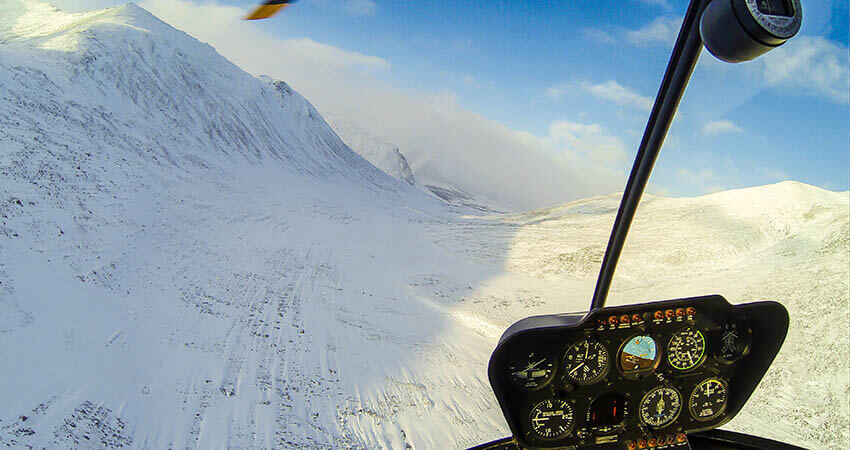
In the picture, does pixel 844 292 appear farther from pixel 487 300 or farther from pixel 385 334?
pixel 385 334

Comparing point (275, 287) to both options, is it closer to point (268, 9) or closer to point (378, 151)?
point (268, 9)

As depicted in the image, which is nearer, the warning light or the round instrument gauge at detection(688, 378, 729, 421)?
the warning light

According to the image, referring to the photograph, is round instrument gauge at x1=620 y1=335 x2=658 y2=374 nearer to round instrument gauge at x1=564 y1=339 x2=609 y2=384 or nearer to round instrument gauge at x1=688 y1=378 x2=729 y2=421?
round instrument gauge at x1=564 y1=339 x2=609 y2=384

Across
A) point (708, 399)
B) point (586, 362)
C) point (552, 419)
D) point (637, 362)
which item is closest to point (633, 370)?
point (637, 362)

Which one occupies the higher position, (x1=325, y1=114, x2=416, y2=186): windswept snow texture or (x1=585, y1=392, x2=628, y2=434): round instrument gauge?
(x1=325, y1=114, x2=416, y2=186): windswept snow texture

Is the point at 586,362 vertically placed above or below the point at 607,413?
above

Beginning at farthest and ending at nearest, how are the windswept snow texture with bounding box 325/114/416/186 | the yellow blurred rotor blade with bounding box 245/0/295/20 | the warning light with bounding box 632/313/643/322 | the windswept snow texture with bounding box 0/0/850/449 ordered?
1. the windswept snow texture with bounding box 325/114/416/186
2. the windswept snow texture with bounding box 0/0/850/449
3. the warning light with bounding box 632/313/643/322
4. the yellow blurred rotor blade with bounding box 245/0/295/20

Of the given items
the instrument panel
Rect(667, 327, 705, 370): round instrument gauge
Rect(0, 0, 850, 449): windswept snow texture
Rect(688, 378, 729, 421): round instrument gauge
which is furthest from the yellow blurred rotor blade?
Rect(0, 0, 850, 449): windswept snow texture
